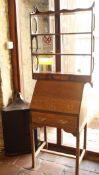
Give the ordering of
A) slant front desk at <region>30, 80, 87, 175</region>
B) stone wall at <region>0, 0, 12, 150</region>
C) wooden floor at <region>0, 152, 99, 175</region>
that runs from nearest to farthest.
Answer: slant front desk at <region>30, 80, 87, 175</region> < wooden floor at <region>0, 152, 99, 175</region> < stone wall at <region>0, 0, 12, 150</region>

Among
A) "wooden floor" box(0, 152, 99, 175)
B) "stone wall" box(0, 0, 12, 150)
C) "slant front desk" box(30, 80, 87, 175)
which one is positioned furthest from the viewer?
"stone wall" box(0, 0, 12, 150)

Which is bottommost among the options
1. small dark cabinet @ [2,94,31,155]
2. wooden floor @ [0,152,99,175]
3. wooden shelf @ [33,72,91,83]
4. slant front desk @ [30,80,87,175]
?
wooden floor @ [0,152,99,175]

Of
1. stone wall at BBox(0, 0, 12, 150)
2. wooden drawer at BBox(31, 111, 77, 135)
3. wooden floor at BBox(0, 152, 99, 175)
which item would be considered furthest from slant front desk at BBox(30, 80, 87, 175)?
stone wall at BBox(0, 0, 12, 150)

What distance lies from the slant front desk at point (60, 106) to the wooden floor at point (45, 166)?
0.23 meters

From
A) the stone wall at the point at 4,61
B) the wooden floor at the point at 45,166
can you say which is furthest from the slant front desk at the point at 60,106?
the stone wall at the point at 4,61

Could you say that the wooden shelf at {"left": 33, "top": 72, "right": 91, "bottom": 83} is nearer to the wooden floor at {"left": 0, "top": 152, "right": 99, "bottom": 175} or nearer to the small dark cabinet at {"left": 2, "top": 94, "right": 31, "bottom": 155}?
the small dark cabinet at {"left": 2, "top": 94, "right": 31, "bottom": 155}

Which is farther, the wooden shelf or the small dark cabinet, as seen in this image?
the small dark cabinet

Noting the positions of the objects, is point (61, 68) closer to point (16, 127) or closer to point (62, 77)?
point (62, 77)

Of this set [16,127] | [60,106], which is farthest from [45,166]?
[60,106]

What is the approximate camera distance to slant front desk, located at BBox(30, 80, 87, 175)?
2209 mm

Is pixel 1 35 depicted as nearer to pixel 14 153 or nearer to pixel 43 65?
pixel 43 65

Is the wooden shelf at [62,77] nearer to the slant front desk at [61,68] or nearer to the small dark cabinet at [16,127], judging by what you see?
the slant front desk at [61,68]

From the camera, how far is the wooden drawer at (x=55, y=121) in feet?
7.29

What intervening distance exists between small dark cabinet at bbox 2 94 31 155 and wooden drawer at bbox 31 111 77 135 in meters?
0.32
